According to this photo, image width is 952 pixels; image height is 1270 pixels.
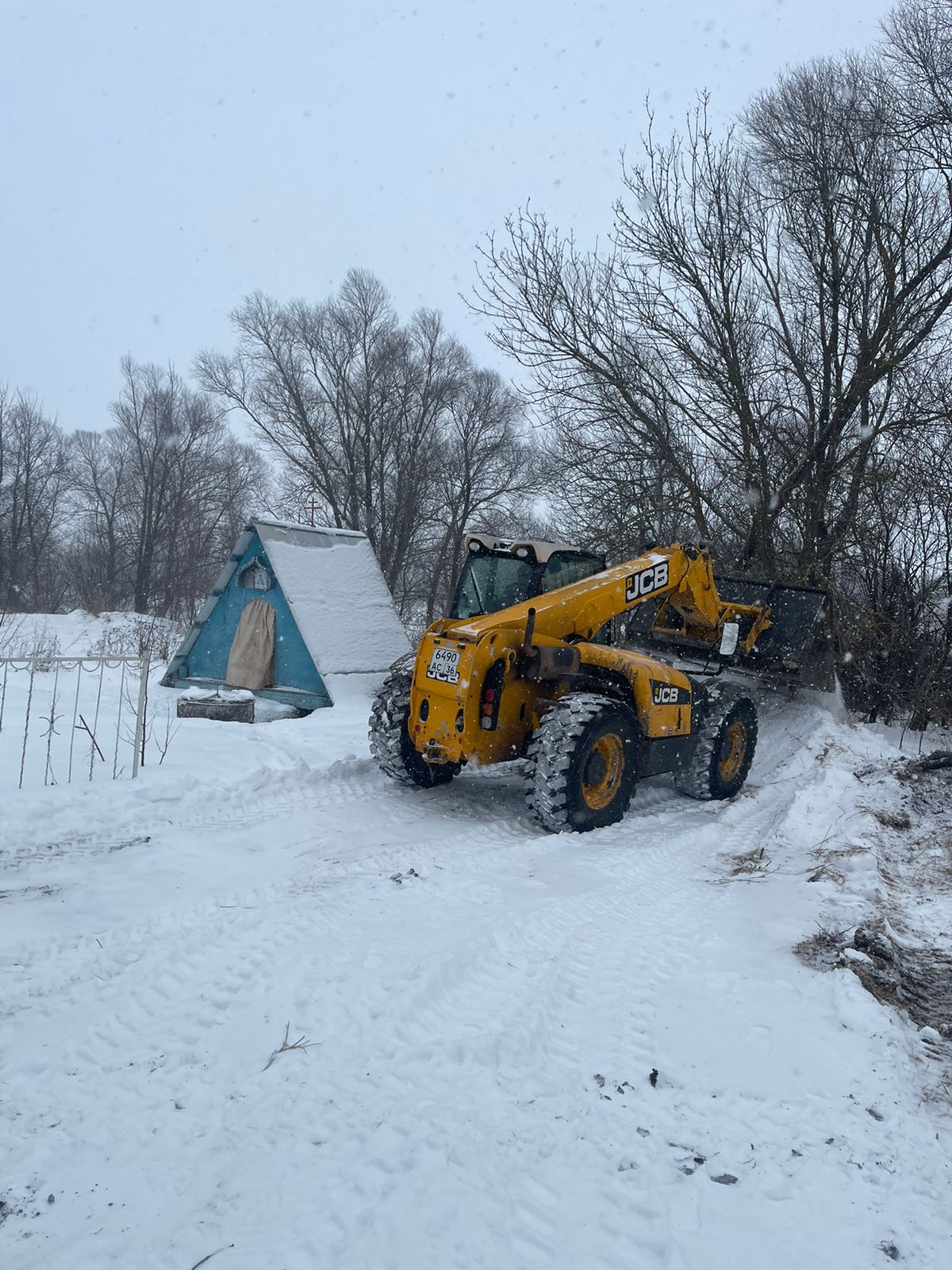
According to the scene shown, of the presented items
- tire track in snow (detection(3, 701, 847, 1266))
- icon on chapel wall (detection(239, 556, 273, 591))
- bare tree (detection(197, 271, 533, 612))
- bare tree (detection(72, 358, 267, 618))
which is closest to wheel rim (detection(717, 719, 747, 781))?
tire track in snow (detection(3, 701, 847, 1266))

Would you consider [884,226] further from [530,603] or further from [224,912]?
[224,912]

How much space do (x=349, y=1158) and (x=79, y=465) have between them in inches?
1792

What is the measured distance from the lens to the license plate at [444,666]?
6.57 metres

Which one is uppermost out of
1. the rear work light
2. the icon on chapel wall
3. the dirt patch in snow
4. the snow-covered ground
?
the icon on chapel wall

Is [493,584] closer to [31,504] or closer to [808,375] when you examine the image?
[808,375]

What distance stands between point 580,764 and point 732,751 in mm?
2937

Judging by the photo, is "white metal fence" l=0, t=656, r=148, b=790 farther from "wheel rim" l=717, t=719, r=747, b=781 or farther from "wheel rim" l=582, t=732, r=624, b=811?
"wheel rim" l=717, t=719, r=747, b=781

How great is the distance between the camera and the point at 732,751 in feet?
28.3

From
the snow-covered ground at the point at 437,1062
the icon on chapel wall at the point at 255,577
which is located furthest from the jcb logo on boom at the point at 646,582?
the icon on chapel wall at the point at 255,577

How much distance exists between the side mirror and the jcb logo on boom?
63.7 inches

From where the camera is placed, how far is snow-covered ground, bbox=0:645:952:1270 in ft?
7.55

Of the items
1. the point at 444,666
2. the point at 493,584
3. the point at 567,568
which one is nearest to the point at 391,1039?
the point at 444,666

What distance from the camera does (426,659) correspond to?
270 inches

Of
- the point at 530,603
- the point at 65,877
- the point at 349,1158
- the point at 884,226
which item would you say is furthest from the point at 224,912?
the point at 884,226
